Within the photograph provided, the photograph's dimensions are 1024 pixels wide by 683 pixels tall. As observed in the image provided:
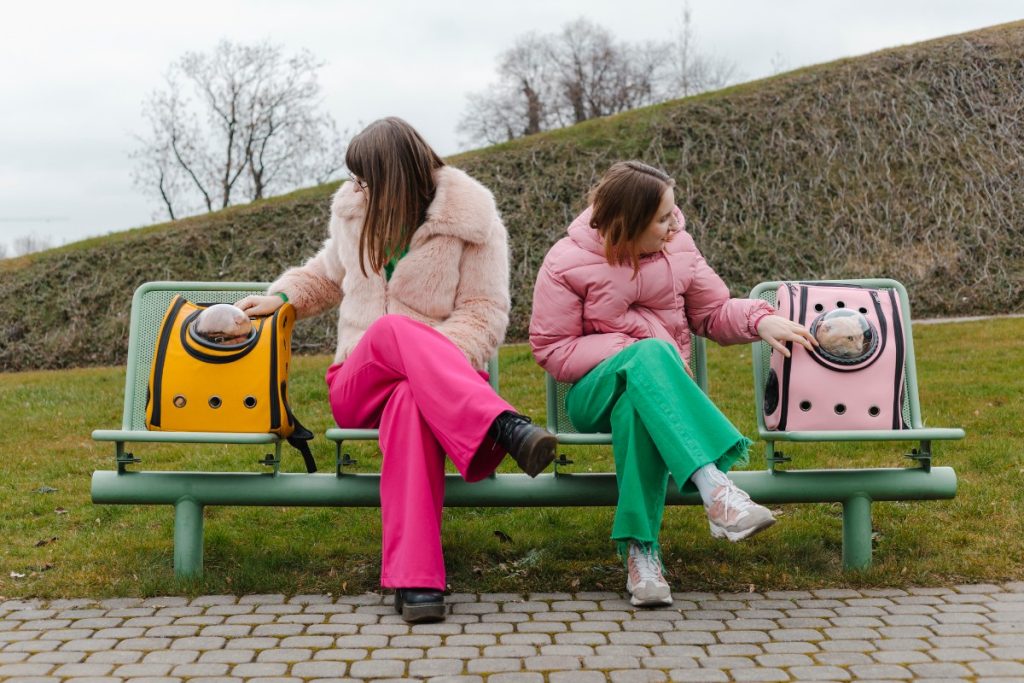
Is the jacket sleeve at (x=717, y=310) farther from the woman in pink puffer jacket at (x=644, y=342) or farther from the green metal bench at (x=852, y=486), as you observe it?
the green metal bench at (x=852, y=486)

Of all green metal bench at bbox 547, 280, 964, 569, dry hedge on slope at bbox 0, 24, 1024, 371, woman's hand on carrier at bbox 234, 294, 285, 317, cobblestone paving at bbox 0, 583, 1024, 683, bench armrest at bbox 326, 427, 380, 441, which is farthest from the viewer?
dry hedge on slope at bbox 0, 24, 1024, 371

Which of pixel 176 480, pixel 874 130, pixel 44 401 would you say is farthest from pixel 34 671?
pixel 874 130

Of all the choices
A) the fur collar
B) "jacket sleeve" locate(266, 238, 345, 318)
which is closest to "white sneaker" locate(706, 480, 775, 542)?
the fur collar

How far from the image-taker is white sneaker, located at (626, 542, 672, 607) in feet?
12.7

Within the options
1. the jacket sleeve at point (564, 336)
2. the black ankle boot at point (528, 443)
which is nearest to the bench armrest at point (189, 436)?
the black ankle boot at point (528, 443)

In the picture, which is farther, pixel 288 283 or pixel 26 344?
pixel 26 344

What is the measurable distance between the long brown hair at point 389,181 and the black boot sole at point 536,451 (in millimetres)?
1150

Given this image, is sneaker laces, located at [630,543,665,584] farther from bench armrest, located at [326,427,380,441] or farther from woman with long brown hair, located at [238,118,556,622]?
bench armrest, located at [326,427,380,441]

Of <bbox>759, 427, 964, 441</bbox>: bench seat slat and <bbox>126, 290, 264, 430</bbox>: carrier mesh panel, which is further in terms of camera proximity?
<bbox>126, 290, 264, 430</bbox>: carrier mesh panel

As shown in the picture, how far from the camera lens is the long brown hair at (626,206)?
4137 millimetres

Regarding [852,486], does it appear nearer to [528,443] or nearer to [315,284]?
[528,443]

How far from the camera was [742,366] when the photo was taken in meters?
9.23

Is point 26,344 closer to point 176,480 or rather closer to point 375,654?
point 176,480

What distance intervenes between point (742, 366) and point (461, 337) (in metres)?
5.38
